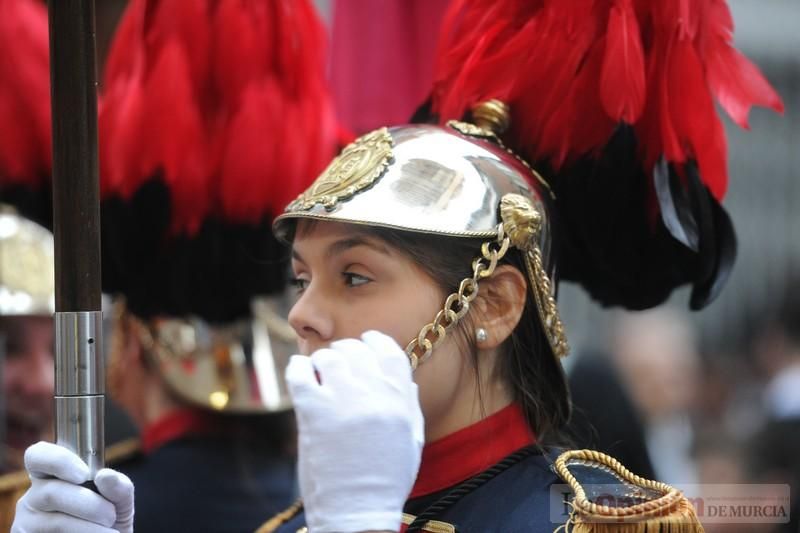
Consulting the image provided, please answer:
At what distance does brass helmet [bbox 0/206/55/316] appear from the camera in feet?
14.9

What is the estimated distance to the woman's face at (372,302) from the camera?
2141 millimetres

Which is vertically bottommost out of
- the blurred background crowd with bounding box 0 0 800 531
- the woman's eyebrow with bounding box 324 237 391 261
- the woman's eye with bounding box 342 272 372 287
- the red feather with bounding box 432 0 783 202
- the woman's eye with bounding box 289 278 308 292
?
the blurred background crowd with bounding box 0 0 800 531

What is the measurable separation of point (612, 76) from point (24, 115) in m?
2.16

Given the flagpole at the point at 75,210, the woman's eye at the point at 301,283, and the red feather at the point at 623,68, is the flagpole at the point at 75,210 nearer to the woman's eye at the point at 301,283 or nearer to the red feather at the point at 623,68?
the woman's eye at the point at 301,283

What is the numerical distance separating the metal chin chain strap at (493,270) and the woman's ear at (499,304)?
0.09 ft

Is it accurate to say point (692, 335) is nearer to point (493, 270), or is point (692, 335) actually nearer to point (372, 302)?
point (493, 270)

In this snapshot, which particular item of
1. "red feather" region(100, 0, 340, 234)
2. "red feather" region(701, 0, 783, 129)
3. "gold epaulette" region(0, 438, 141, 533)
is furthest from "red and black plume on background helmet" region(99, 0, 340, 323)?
"red feather" region(701, 0, 783, 129)

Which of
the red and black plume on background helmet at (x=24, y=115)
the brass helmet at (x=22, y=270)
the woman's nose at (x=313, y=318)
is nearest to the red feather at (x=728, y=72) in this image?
the woman's nose at (x=313, y=318)

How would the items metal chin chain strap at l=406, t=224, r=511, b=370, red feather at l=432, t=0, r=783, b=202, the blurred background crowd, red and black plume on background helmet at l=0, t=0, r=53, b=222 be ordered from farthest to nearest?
red and black plume on background helmet at l=0, t=0, r=53, b=222, the blurred background crowd, red feather at l=432, t=0, r=783, b=202, metal chin chain strap at l=406, t=224, r=511, b=370

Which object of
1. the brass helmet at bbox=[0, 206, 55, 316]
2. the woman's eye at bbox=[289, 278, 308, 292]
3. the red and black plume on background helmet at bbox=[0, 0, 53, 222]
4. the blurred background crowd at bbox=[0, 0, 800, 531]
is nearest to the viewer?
the woman's eye at bbox=[289, 278, 308, 292]

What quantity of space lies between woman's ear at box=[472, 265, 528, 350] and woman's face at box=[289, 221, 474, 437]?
0.23 ft

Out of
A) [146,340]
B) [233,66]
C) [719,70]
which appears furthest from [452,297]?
[146,340]

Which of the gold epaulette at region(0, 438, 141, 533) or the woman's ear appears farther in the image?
the gold epaulette at region(0, 438, 141, 533)

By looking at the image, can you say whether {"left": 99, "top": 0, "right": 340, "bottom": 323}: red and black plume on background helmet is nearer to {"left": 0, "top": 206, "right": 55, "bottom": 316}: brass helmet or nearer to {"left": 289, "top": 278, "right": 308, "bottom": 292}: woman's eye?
{"left": 289, "top": 278, "right": 308, "bottom": 292}: woman's eye
